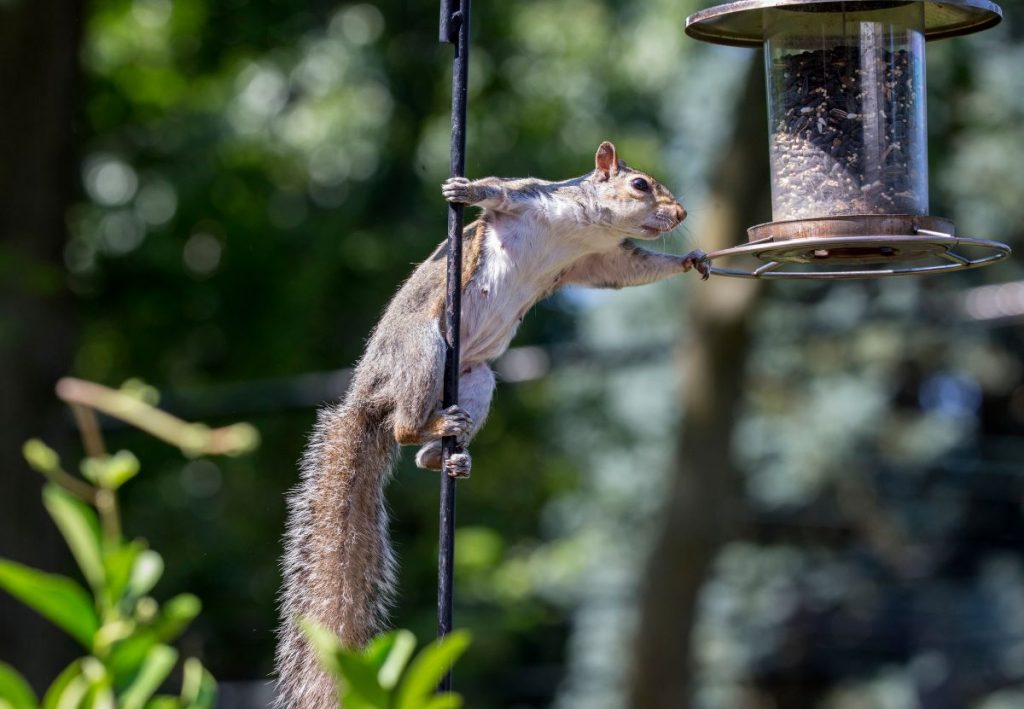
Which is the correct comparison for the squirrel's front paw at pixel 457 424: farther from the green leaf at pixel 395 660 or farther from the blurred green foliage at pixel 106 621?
the green leaf at pixel 395 660

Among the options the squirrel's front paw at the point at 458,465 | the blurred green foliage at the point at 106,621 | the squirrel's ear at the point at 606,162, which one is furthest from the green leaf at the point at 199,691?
the squirrel's ear at the point at 606,162

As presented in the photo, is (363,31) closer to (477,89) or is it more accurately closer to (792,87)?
(477,89)

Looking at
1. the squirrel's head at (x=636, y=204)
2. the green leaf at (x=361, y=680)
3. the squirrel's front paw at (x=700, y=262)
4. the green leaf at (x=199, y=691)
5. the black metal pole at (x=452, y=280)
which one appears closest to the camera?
the green leaf at (x=361, y=680)

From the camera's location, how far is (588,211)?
7.04ft

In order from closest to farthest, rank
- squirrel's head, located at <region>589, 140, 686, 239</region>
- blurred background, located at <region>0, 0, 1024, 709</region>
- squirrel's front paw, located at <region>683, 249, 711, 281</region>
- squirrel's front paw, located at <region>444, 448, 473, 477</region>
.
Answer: squirrel's front paw, located at <region>444, 448, 473, 477</region>
squirrel's front paw, located at <region>683, 249, 711, 281</region>
squirrel's head, located at <region>589, 140, 686, 239</region>
blurred background, located at <region>0, 0, 1024, 709</region>

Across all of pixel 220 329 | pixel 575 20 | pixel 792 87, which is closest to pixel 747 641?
pixel 220 329

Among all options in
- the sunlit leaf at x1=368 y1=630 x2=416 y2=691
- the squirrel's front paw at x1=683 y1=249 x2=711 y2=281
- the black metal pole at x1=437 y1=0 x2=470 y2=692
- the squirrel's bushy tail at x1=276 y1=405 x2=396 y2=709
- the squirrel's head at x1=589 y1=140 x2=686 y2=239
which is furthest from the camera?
the squirrel's head at x1=589 y1=140 x2=686 y2=239

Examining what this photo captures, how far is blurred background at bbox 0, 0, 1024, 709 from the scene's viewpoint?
287 inches

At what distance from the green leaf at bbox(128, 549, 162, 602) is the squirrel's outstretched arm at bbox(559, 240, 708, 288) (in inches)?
41.3

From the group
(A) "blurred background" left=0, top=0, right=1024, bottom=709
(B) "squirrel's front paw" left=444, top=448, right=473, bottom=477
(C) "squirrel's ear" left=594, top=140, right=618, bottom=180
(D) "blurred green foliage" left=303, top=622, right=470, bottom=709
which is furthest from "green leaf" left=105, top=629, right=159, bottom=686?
(A) "blurred background" left=0, top=0, right=1024, bottom=709

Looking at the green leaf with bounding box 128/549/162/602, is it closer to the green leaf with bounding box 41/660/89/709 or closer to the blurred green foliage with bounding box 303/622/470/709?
the green leaf with bounding box 41/660/89/709

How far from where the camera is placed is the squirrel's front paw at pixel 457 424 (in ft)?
6.06

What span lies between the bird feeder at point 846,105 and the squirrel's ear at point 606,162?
229mm

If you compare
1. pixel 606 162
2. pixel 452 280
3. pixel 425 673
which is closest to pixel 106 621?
pixel 425 673
